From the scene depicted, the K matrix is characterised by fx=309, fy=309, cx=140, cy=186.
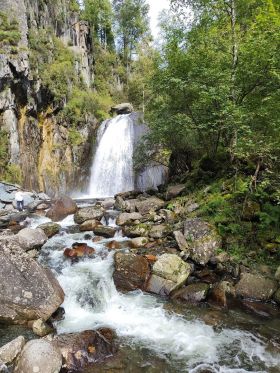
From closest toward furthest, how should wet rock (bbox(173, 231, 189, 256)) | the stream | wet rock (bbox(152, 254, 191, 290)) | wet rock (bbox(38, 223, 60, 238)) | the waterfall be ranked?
1. the stream
2. wet rock (bbox(152, 254, 191, 290))
3. wet rock (bbox(173, 231, 189, 256))
4. wet rock (bbox(38, 223, 60, 238))
5. the waterfall

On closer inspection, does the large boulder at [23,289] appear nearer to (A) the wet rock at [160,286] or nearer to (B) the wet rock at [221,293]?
(A) the wet rock at [160,286]

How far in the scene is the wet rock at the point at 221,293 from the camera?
24.1ft

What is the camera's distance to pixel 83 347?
18.5 ft

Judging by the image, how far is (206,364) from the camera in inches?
217

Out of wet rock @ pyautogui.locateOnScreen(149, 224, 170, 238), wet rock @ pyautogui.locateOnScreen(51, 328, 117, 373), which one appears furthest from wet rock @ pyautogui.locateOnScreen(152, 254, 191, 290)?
wet rock @ pyautogui.locateOnScreen(51, 328, 117, 373)

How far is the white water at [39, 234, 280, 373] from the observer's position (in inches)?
223

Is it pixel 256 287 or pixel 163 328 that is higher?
pixel 256 287

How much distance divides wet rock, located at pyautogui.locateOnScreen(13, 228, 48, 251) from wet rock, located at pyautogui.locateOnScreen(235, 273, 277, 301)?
6.02m

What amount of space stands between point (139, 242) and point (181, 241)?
1514 mm

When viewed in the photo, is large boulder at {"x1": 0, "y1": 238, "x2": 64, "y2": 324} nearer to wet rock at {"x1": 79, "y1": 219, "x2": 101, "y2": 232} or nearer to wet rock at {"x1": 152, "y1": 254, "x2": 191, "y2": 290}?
wet rock at {"x1": 152, "y1": 254, "x2": 191, "y2": 290}

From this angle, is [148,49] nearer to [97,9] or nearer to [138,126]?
[97,9]

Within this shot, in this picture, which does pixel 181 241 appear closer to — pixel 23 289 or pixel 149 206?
pixel 149 206

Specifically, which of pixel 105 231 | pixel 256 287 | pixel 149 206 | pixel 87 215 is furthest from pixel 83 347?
pixel 149 206

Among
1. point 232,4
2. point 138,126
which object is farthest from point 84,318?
point 138,126
